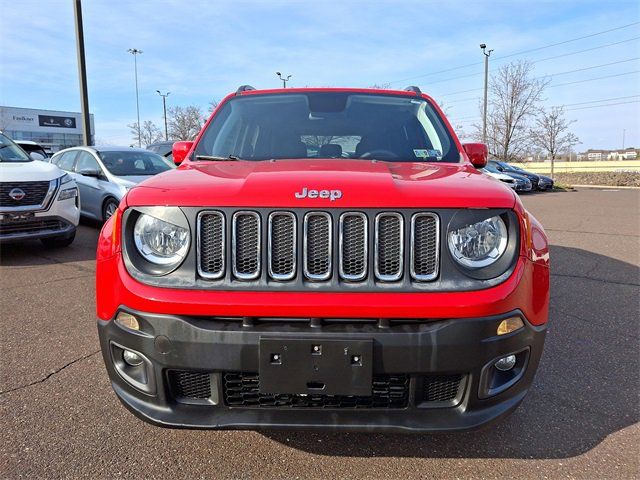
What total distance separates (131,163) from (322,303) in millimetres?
8125

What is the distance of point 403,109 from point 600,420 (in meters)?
2.29

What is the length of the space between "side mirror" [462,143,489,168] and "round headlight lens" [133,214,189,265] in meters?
2.05

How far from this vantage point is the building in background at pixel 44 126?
201ft

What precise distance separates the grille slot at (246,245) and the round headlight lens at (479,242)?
2.56 feet

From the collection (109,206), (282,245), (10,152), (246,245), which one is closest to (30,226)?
(10,152)

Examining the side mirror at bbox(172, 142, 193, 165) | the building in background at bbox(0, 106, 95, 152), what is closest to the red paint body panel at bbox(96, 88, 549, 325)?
the side mirror at bbox(172, 142, 193, 165)

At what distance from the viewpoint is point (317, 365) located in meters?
1.82

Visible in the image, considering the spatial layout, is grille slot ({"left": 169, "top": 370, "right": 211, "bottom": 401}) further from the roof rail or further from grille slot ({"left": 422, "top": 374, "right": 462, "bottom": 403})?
the roof rail

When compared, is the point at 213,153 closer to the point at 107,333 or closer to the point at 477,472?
the point at 107,333

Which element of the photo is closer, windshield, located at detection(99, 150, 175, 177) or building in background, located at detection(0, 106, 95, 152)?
windshield, located at detection(99, 150, 175, 177)

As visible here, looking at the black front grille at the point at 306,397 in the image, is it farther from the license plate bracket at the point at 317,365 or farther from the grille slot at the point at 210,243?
the grille slot at the point at 210,243

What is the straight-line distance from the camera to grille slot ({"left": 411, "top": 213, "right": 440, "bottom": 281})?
1.92 meters

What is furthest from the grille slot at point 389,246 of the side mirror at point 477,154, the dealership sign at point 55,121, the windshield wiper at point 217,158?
the dealership sign at point 55,121

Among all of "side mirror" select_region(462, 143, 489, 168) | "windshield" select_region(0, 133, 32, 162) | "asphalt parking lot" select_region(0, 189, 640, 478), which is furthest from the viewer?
"windshield" select_region(0, 133, 32, 162)
